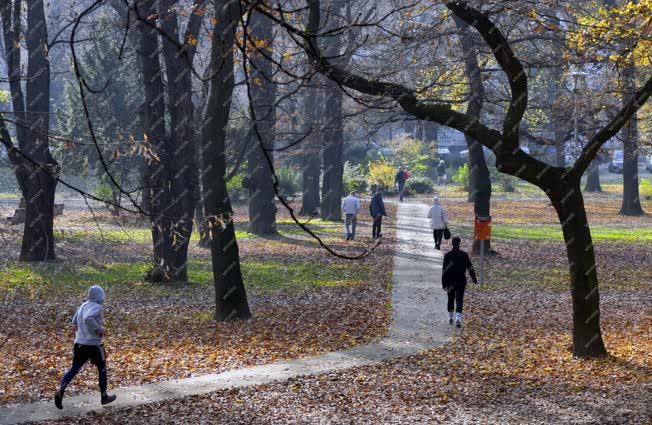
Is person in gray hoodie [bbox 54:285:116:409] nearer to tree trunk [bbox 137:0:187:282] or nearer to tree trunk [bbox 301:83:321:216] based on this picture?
tree trunk [bbox 137:0:187:282]

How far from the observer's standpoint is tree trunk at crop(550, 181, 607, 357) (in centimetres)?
1249

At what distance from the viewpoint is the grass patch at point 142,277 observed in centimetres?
2152

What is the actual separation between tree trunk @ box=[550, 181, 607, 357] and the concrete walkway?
247 centimetres

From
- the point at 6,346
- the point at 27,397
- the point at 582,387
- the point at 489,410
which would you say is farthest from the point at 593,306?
the point at 6,346

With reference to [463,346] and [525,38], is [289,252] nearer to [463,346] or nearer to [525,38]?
[525,38]

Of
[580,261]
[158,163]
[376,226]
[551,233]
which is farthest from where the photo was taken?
[551,233]

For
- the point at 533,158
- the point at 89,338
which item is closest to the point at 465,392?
the point at 533,158

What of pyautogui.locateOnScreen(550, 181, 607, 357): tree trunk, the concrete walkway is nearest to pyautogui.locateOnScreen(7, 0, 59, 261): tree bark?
the concrete walkway

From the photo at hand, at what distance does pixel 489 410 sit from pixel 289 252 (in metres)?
18.9

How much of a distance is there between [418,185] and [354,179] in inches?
243

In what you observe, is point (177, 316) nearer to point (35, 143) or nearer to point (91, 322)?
point (91, 322)

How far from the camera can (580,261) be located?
12.5 meters

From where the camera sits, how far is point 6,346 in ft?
49.5

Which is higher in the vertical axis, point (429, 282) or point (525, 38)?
point (525, 38)
